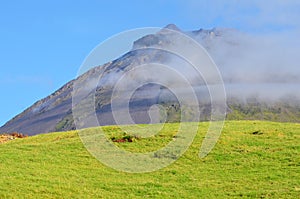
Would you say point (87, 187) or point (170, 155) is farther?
point (170, 155)

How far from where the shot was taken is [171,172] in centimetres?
3747

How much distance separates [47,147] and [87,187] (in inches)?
582

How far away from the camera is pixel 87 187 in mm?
33406

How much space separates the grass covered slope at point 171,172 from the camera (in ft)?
104

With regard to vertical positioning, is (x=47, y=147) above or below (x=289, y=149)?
above

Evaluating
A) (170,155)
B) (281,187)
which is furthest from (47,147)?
(281,187)

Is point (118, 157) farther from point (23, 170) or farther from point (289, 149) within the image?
point (289, 149)

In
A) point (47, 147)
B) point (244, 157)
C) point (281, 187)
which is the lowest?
point (281, 187)

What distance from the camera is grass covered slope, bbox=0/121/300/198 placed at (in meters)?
31.8

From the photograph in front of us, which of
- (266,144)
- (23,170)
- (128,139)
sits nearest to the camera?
(23,170)

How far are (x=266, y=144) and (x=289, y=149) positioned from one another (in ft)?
8.87

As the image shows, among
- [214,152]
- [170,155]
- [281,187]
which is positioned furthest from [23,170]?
[281,187]

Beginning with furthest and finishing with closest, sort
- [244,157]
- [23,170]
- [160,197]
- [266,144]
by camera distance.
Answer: [266,144] < [244,157] < [23,170] < [160,197]

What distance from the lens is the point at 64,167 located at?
39375 millimetres
